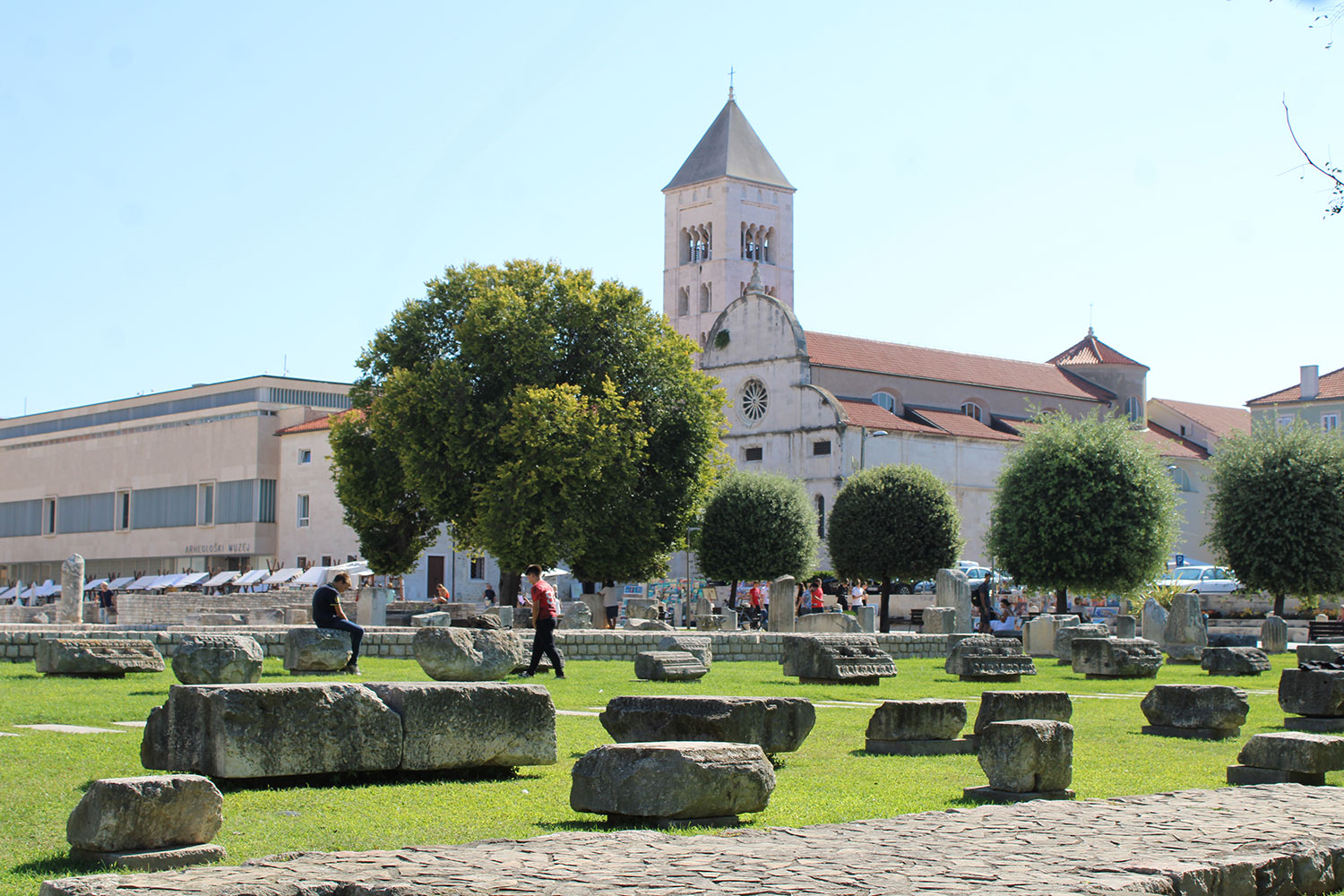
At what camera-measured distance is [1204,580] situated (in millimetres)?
52875

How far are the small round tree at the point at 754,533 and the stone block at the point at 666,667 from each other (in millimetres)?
31778

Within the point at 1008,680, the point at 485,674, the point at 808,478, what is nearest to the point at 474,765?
the point at 485,674

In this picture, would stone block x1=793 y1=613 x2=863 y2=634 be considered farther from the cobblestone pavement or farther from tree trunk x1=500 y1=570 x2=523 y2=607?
the cobblestone pavement

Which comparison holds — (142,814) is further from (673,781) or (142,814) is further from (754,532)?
(754,532)

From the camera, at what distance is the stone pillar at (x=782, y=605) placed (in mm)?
34656

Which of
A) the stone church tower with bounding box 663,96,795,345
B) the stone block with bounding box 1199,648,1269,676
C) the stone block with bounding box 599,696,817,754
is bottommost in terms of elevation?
the stone block with bounding box 1199,648,1269,676

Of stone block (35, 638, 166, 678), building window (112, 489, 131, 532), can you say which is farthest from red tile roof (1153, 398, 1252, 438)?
stone block (35, 638, 166, 678)

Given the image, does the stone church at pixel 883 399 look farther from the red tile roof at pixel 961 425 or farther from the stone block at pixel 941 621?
the stone block at pixel 941 621

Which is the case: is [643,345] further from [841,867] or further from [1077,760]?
[841,867]

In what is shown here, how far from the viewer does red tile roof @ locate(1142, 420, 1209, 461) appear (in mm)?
76375

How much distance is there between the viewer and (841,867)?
6.18m

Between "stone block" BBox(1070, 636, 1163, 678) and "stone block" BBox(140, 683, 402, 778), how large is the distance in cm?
1743

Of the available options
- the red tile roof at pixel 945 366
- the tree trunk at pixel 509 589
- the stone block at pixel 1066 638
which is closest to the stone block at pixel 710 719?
the stone block at pixel 1066 638

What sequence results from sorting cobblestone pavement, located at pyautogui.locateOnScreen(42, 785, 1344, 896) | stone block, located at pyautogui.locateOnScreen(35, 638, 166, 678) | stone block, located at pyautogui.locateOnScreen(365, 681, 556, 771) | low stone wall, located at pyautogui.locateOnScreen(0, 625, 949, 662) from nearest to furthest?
1. cobblestone pavement, located at pyautogui.locateOnScreen(42, 785, 1344, 896)
2. stone block, located at pyautogui.locateOnScreen(365, 681, 556, 771)
3. stone block, located at pyautogui.locateOnScreen(35, 638, 166, 678)
4. low stone wall, located at pyautogui.locateOnScreen(0, 625, 949, 662)
